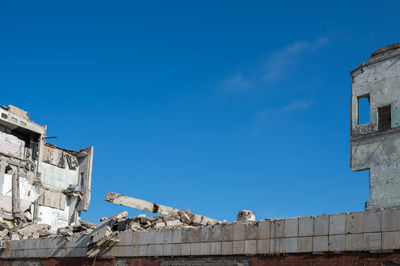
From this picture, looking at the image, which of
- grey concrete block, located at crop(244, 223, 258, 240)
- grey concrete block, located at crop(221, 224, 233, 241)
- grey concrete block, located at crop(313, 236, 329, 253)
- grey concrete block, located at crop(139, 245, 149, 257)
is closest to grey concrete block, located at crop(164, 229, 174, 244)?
grey concrete block, located at crop(139, 245, 149, 257)

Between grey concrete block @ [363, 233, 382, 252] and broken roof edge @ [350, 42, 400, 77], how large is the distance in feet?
56.2

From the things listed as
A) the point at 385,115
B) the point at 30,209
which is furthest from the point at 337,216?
the point at 30,209

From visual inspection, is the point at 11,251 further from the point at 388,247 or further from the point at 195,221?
the point at 388,247

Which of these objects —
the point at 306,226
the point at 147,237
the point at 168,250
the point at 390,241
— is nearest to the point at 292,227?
the point at 306,226

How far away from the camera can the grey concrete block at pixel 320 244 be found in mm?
11711

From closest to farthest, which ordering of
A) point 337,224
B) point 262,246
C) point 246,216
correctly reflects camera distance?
point 337,224 < point 262,246 < point 246,216

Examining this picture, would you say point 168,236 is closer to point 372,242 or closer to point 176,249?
point 176,249

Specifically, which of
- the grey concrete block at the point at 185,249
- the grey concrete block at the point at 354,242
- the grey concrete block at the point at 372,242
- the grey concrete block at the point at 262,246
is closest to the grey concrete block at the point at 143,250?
the grey concrete block at the point at 185,249

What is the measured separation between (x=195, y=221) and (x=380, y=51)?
14.4 meters

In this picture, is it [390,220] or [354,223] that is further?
[354,223]

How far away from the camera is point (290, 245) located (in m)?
12.3

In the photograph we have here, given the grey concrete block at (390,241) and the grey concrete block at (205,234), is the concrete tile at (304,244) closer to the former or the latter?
the grey concrete block at (390,241)

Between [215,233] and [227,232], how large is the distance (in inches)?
15.8

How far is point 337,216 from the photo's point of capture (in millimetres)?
11680
